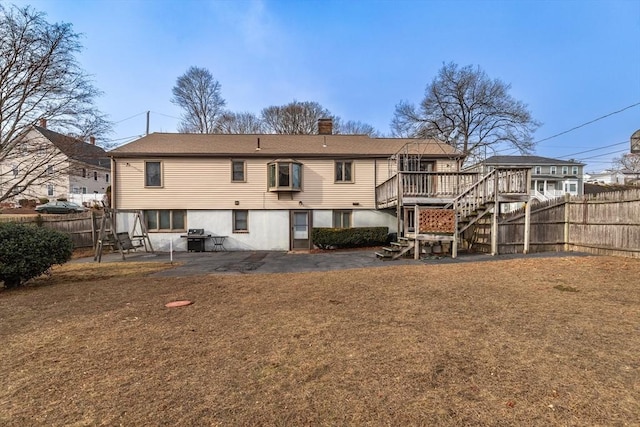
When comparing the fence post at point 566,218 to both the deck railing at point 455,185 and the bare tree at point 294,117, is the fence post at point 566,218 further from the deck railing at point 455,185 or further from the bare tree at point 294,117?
the bare tree at point 294,117

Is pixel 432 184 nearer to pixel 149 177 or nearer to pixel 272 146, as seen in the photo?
pixel 272 146

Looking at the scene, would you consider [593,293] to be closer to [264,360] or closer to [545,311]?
[545,311]

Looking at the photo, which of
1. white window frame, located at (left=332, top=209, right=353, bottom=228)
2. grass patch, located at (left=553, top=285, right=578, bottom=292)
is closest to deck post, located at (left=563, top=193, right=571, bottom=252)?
grass patch, located at (left=553, top=285, right=578, bottom=292)

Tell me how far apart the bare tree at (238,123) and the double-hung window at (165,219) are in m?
19.1

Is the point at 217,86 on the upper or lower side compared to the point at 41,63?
upper

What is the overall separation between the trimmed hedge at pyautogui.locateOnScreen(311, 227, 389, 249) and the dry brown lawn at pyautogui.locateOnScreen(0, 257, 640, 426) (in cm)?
844

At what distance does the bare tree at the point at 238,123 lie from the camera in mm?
34459

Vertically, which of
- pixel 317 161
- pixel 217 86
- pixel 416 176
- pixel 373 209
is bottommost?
pixel 373 209

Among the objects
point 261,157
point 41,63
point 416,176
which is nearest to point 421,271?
point 416,176

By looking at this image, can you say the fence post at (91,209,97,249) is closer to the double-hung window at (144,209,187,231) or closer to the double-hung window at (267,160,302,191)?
the double-hung window at (144,209,187,231)

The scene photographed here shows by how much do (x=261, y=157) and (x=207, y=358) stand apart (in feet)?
45.7

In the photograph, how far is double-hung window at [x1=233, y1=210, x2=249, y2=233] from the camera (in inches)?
657

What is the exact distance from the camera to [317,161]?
16.9 m

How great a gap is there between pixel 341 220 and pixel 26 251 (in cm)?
1213
